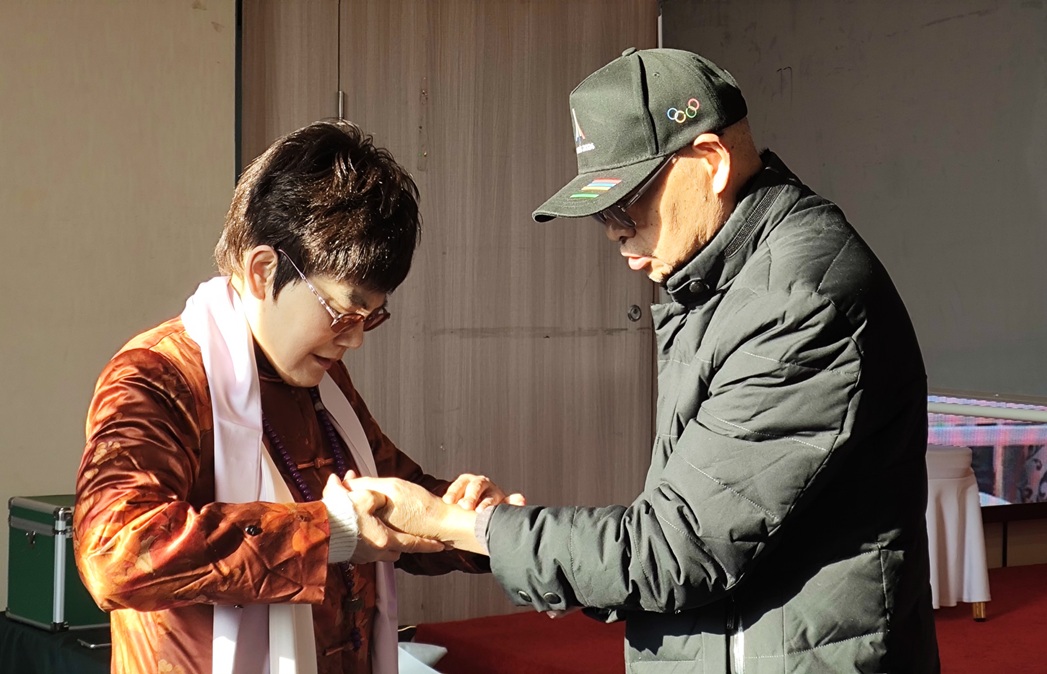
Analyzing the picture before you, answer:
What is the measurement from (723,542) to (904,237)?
3185 mm

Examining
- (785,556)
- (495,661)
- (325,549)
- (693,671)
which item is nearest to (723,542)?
(785,556)

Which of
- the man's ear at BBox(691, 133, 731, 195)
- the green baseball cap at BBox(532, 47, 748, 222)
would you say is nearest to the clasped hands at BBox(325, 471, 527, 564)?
the green baseball cap at BBox(532, 47, 748, 222)

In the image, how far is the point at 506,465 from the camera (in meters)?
4.61

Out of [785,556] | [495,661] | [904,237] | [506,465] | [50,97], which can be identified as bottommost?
[495,661]

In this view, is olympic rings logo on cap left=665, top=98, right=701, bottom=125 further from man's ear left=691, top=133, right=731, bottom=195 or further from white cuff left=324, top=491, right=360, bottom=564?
white cuff left=324, top=491, right=360, bottom=564

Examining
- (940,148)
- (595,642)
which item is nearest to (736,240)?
(595,642)

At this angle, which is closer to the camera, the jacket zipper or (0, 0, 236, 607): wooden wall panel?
the jacket zipper

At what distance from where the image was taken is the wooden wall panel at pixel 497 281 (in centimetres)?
436

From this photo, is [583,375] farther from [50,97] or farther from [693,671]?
[693,671]

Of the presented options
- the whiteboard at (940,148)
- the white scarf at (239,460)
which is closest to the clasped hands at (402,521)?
the white scarf at (239,460)

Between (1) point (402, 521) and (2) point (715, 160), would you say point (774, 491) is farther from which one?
(1) point (402, 521)

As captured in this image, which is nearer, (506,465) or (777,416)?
(777,416)

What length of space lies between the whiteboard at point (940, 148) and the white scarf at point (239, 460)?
3.04 m

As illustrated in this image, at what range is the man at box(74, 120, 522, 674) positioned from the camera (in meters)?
1.43
